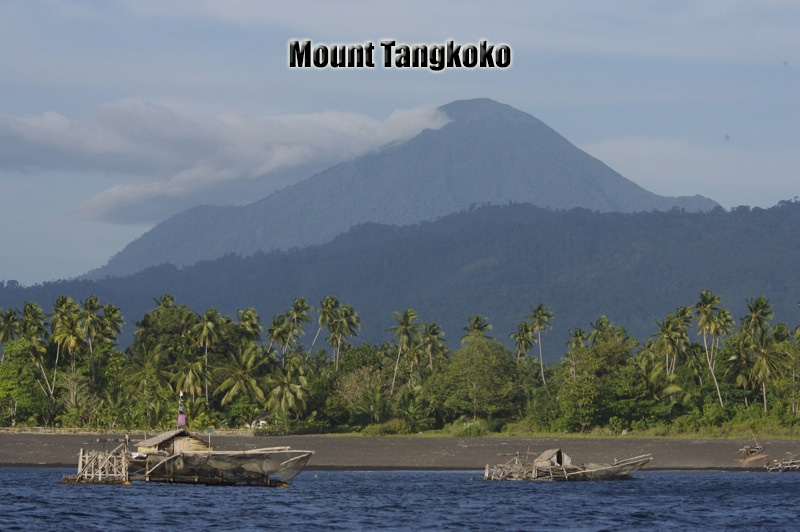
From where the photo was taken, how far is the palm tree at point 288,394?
140 meters

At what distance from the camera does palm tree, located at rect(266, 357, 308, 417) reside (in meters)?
140

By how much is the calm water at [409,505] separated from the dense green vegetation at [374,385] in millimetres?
31650

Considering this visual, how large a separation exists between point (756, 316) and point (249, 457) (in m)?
78.8

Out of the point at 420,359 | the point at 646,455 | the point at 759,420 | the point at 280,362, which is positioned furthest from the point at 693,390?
the point at 280,362

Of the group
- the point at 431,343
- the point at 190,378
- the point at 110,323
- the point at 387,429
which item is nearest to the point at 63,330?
the point at 110,323

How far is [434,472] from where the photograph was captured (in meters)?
114

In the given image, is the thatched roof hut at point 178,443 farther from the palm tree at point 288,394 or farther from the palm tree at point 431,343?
the palm tree at point 431,343

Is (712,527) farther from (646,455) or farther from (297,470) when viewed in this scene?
(646,455)

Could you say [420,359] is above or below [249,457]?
above

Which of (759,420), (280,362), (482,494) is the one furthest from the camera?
(280,362)

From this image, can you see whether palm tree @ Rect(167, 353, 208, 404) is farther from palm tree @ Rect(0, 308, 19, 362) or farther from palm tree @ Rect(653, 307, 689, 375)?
palm tree @ Rect(653, 307, 689, 375)

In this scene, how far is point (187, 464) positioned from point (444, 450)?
40447 millimetres

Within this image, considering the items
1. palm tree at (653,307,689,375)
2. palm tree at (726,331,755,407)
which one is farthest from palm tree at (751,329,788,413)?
palm tree at (653,307,689,375)

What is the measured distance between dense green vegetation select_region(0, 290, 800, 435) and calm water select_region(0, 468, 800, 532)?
31650mm
